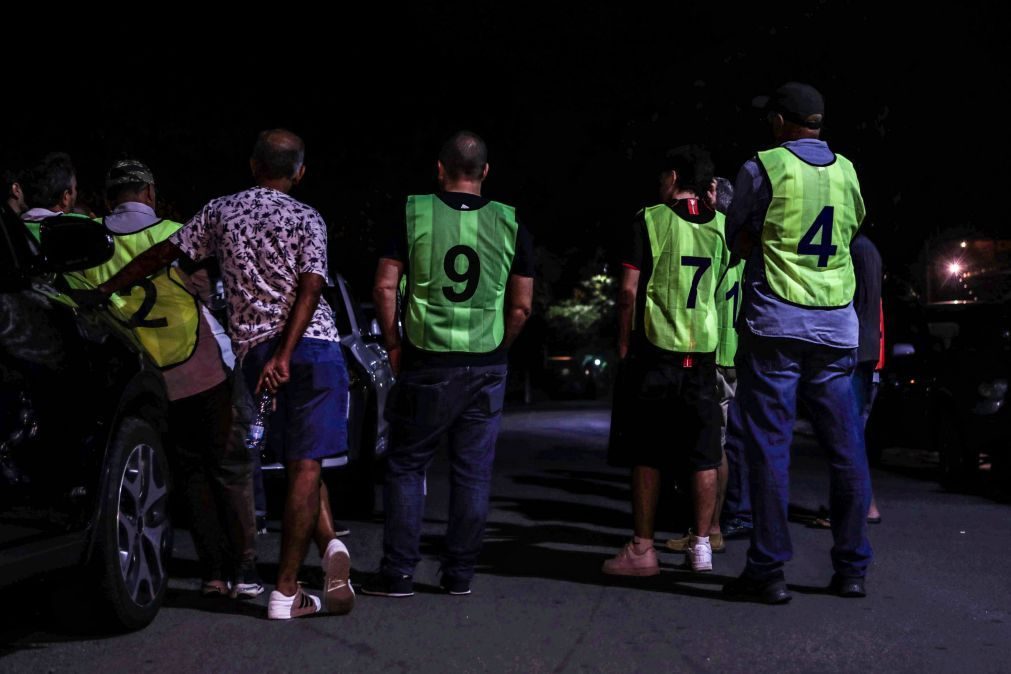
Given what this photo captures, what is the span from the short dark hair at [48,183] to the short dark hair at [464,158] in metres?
2.02

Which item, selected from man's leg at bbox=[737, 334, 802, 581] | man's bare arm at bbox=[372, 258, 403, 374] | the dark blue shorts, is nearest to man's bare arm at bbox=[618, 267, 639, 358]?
man's leg at bbox=[737, 334, 802, 581]

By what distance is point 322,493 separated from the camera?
594 centimetres

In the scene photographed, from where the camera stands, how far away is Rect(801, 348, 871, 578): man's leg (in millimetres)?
6043

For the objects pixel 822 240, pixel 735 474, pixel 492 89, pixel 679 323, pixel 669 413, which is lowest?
pixel 735 474

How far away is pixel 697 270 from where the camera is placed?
6820 mm

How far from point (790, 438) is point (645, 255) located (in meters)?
1.25

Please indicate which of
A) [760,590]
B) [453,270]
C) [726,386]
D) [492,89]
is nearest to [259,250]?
[453,270]

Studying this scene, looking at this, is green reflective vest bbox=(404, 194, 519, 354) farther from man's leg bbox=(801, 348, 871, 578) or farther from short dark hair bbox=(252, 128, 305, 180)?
man's leg bbox=(801, 348, 871, 578)

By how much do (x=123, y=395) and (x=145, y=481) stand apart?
0.44 metres

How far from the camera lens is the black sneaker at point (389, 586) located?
6.02 m

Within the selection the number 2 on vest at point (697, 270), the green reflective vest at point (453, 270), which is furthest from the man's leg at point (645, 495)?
the green reflective vest at point (453, 270)

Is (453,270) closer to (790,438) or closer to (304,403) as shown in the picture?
(304,403)

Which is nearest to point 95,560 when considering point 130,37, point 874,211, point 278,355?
point 278,355

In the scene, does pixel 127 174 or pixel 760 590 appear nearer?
pixel 760 590
